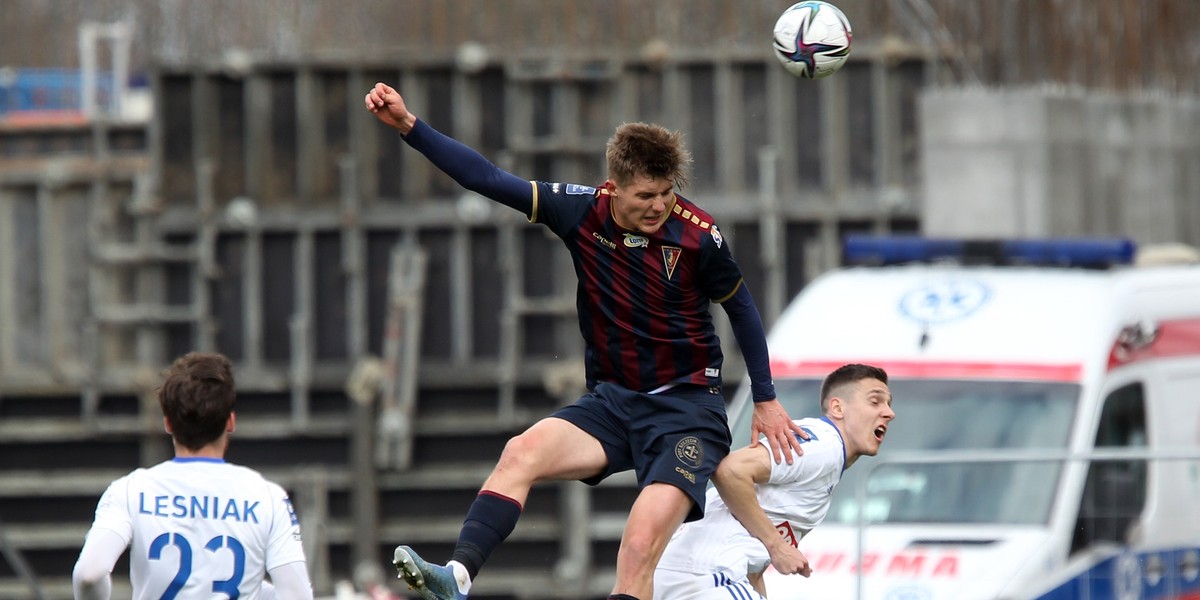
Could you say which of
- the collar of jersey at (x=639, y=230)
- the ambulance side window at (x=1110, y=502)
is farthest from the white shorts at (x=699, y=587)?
the ambulance side window at (x=1110, y=502)

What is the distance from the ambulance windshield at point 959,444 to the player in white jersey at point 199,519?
3610 millimetres

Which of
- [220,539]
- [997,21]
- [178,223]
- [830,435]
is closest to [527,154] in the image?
[178,223]

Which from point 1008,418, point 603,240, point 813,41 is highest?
point 813,41

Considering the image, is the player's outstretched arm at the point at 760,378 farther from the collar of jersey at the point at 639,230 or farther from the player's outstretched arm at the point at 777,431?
the collar of jersey at the point at 639,230

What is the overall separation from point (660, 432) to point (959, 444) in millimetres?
3449

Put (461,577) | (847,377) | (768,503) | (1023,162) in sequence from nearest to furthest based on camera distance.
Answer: (461,577) < (768,503) < (847,377) < (1023,162)

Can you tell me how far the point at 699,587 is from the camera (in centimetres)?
589

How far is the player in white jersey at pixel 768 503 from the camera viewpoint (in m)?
5.82

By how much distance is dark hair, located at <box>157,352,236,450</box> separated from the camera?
5.05 metres

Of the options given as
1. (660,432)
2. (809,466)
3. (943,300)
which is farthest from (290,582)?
(943,300)

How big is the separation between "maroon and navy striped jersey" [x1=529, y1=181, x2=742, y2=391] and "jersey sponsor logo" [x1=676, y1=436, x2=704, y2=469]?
0.20 metres

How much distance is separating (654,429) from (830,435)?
66 cm

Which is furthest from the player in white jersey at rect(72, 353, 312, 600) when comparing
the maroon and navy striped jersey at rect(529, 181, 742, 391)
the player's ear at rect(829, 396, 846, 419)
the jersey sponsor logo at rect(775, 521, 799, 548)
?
the player's ear at rect(829, 396, 846, 419)

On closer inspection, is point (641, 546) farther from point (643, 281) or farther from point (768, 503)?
point (643, 281)
